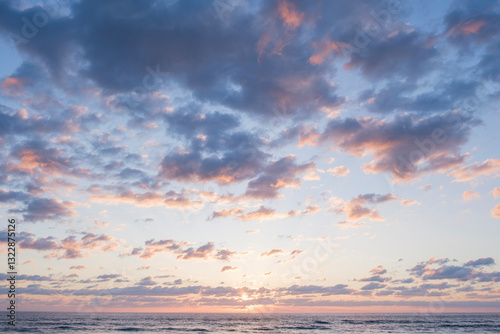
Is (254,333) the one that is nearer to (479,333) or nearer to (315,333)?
(315,333)

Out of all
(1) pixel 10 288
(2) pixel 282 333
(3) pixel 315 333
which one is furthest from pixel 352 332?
(1) pixel 10 288

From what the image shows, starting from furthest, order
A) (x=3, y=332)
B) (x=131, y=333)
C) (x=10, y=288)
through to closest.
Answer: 1. (x=131, y=333)
2. (x=3, y=332)
3. (x=10, y=288)

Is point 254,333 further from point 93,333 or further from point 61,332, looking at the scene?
point 61,332

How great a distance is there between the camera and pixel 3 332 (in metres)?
78.4

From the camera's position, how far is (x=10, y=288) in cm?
4225

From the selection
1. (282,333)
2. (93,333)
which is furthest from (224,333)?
(93,333)

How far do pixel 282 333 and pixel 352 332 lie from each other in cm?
1679

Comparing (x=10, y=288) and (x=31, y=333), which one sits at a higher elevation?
(x=10, y=288)

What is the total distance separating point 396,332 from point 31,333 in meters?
81.5

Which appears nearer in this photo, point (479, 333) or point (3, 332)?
point (3, 332)

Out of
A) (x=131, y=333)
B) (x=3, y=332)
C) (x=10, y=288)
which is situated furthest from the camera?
(x=131, y=333)

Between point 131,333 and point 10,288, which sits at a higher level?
point 10,288

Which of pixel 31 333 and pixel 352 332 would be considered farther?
pixel 352 332

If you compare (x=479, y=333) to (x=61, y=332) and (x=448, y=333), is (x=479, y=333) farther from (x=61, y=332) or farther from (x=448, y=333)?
(x=61, y=332)
